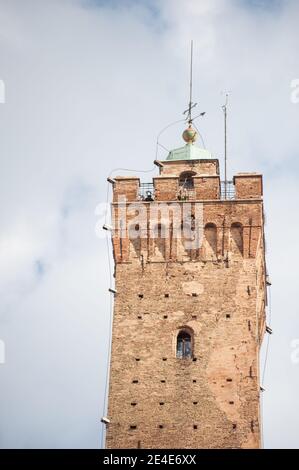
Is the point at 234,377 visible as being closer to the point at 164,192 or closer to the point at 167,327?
the point at 167,327

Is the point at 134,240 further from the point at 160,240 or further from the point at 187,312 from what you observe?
the point at 187,312

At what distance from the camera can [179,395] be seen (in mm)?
54531

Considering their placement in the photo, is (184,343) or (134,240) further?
(134,240)

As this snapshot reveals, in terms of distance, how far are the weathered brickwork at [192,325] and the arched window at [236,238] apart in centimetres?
3

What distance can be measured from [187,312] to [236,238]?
9.65 feet

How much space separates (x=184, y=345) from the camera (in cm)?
5550

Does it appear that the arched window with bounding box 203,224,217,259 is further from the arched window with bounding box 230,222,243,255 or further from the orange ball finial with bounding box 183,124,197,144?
the orange ball finial with bounding box 183,124,197,144

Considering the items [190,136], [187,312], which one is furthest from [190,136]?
[187,312]

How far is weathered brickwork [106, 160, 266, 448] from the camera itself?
54156 millimetres

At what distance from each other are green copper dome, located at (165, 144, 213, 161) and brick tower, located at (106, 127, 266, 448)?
1024 mm

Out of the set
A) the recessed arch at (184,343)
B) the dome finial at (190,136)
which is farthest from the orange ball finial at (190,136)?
the recessed arch at (184,343)
